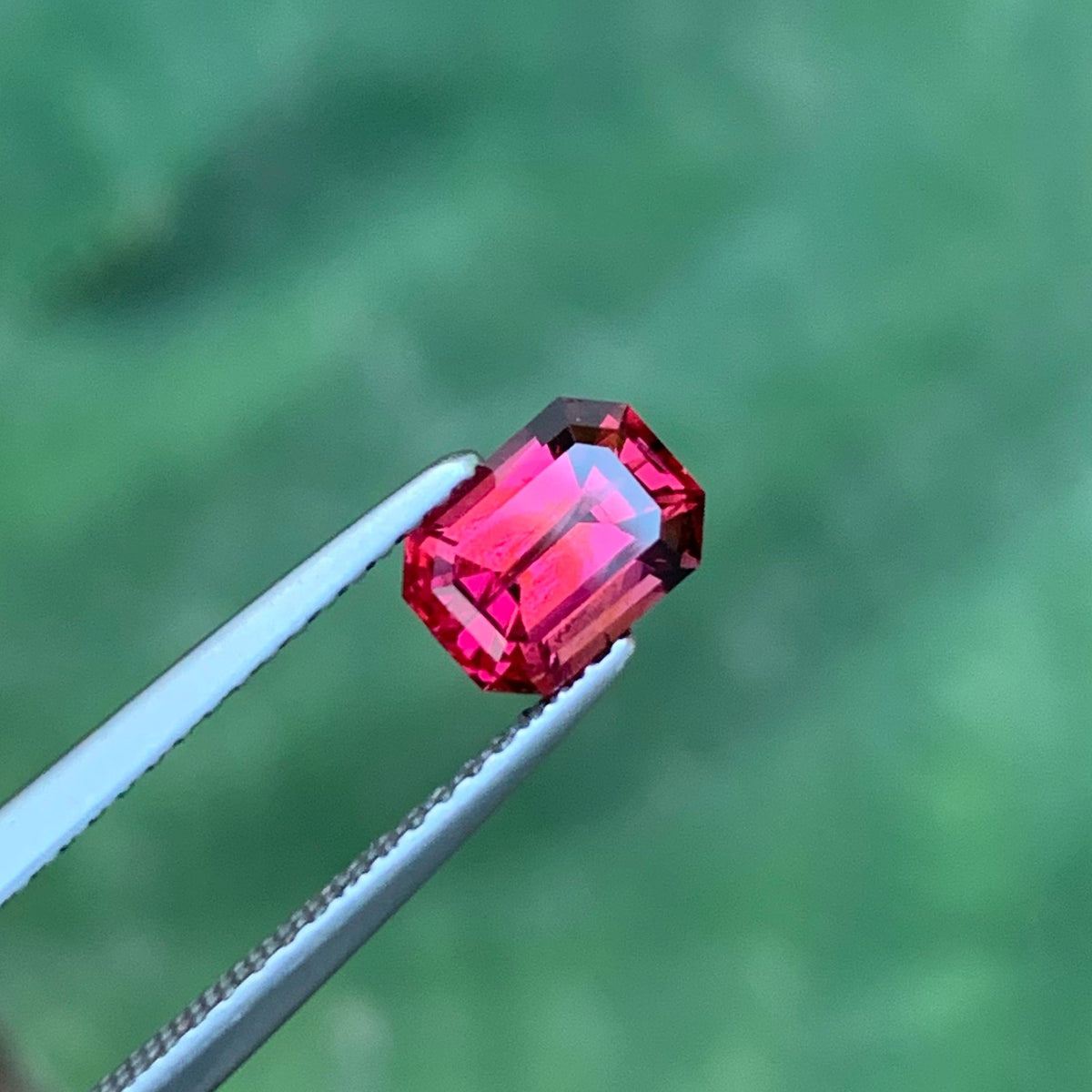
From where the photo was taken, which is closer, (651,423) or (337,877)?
(337,877)

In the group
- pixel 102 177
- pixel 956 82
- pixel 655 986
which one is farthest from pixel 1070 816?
pixel 102 177

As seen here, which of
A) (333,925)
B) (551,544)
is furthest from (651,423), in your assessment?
(333,925)

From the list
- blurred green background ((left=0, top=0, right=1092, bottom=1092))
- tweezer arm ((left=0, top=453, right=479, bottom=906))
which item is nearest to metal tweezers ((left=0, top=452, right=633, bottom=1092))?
tweezer arm ((left=0, top=453, right=479, bottom=906))

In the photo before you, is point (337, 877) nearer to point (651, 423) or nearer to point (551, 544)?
point (551, 544)

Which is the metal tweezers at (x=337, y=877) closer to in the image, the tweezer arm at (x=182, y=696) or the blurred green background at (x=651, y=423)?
the tweezer arm at (x=182, y=696)

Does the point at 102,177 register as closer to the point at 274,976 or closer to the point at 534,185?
the point at 534,185

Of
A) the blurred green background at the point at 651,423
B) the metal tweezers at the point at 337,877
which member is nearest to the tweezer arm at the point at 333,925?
the metal tweezers at the point at 337,877

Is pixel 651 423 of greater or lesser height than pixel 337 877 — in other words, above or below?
above
